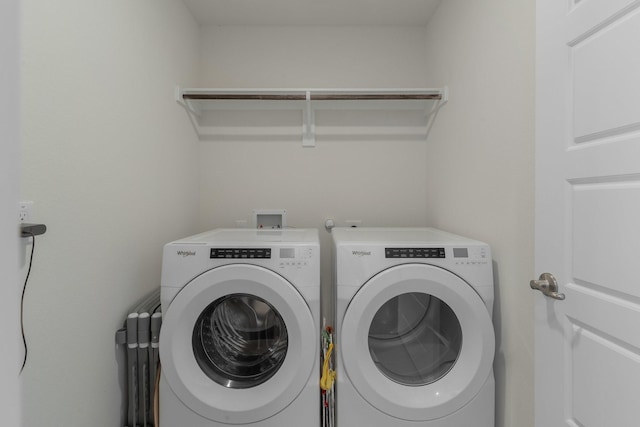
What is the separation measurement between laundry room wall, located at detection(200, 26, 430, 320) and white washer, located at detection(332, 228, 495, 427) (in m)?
0.93

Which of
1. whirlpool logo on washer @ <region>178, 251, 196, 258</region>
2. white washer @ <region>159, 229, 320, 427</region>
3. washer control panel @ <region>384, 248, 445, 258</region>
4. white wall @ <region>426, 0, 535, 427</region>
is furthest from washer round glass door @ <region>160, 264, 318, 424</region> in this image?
white wall @ <region>426, 0, 535, 427</region>

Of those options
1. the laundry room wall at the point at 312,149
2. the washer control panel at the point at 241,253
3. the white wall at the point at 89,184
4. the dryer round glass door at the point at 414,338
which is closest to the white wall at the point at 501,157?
the dryer round glass door at the point at 414,338

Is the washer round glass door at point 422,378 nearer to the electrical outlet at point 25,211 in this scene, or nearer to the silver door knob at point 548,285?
the silver door knob at point 548,285

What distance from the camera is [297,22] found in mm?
2244

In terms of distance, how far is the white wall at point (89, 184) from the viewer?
101 cm

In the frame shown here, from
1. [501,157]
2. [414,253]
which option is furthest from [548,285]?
[501,157]

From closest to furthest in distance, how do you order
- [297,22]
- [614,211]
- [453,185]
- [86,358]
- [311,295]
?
[614,211] < [86,358] < [311,295] < [453,185] < [297,22]

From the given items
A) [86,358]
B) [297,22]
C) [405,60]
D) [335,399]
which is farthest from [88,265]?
[405,60]

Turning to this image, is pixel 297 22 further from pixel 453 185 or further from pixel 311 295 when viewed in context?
pixel 311 295

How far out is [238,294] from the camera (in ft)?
4.60

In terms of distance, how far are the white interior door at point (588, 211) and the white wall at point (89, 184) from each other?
160 cm

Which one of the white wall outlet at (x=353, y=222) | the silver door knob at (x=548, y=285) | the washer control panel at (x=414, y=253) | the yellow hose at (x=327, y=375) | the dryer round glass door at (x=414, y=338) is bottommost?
the yellow hose at (x=327, y=375)

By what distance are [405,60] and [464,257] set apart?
158cm

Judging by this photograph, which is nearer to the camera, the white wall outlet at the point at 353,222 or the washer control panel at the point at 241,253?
the washer control panel at the point at 241,253
